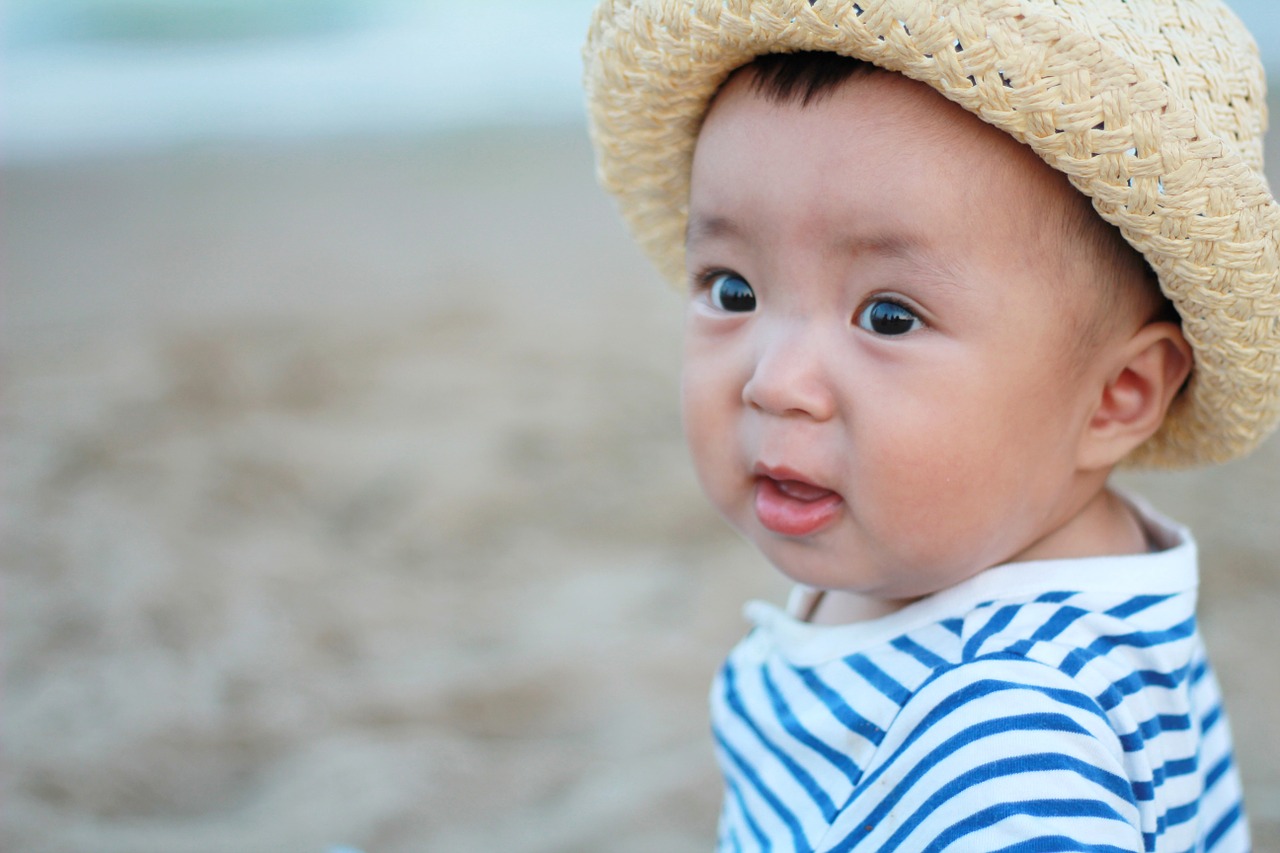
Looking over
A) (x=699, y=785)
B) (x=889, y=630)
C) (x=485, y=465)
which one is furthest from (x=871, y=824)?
(x=485, y=465)

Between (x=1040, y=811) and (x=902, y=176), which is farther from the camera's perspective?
(x=902, y=176)

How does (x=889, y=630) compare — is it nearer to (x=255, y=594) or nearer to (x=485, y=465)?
(x=255, y=594)

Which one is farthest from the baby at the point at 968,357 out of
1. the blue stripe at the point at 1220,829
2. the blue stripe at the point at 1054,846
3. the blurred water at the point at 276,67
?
the blurred water at the point at 276,67

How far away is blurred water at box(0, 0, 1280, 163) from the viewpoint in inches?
354

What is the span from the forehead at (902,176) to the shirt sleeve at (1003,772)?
1.39 feet

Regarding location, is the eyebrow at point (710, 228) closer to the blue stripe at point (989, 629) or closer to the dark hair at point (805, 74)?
the dark hair at point (805, 74)

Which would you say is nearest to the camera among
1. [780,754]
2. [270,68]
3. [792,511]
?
[792,511]

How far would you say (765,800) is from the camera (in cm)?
141

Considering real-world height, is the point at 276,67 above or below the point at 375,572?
above

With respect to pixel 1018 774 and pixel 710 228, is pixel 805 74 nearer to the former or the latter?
pixel 710 228

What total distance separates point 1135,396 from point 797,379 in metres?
0.42

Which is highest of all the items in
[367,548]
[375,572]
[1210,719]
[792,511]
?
[367,548]

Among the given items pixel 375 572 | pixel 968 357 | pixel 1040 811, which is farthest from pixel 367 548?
pixel 1040 811

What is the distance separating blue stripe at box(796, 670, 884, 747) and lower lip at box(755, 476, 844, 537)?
0.62ft
